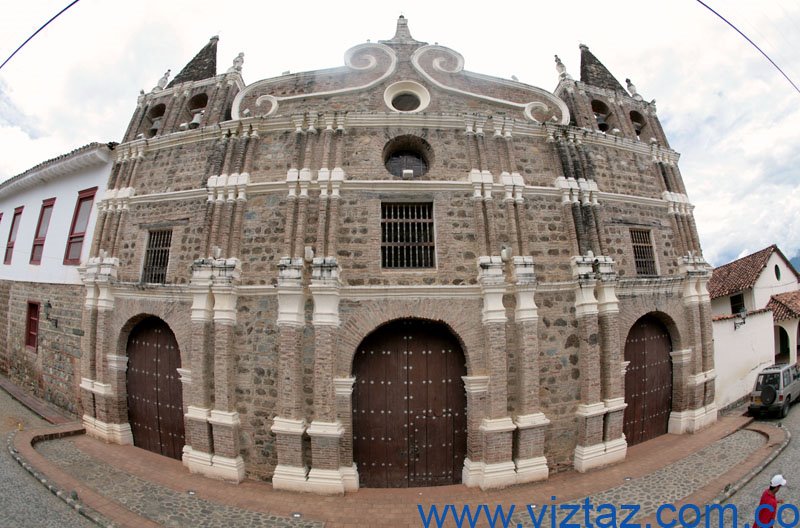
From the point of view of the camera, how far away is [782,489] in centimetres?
702

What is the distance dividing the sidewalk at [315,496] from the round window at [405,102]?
872 centimetres

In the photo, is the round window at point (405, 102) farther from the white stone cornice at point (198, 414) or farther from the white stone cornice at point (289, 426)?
the white stone cornice at point (198, 414)

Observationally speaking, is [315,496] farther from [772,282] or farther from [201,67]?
[772,282]

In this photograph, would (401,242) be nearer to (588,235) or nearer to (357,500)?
(588,235)

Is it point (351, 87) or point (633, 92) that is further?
point (633, 92)

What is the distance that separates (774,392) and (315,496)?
12.7 meters

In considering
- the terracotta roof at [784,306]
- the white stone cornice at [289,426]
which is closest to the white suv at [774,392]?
the terracotta roof at [784,306]

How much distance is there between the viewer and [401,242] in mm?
8164

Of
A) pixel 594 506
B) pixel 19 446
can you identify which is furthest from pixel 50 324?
pixel 594 506

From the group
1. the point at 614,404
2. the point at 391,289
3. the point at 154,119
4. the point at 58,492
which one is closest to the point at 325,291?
the point at 391,289

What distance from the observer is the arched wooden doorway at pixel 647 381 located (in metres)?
9.22

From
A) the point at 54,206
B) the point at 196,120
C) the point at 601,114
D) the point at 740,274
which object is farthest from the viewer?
the point at 740,274

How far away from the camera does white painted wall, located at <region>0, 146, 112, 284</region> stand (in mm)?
10953

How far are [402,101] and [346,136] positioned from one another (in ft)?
6.42
